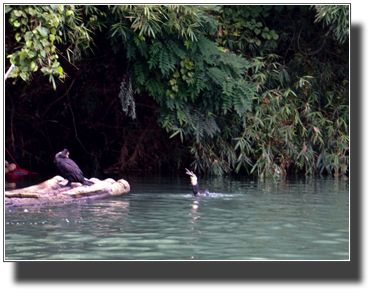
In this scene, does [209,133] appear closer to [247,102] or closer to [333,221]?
[247,102]

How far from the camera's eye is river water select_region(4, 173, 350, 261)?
6.10 meters

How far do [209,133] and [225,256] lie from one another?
9.08 meters

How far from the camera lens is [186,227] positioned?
25.2 feet

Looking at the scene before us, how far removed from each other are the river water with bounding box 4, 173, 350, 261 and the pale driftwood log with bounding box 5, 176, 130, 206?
0.32 metres

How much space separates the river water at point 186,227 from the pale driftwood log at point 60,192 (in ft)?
1.05

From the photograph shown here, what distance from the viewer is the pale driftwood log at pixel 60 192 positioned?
974 centimetres

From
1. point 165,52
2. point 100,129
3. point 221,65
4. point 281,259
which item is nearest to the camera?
→ point 281,259

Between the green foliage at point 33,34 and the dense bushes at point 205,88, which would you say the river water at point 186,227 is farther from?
the dense bushes at point 205,88

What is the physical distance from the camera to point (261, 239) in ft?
22.6

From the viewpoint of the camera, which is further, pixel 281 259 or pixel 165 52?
pixel 165 52

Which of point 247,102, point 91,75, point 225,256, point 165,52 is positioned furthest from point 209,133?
point 225,256

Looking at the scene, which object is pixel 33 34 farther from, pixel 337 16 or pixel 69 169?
pixel 337 16

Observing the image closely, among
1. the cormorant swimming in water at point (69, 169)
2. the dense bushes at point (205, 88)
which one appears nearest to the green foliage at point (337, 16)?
the dense bushes at point (205, 88)
